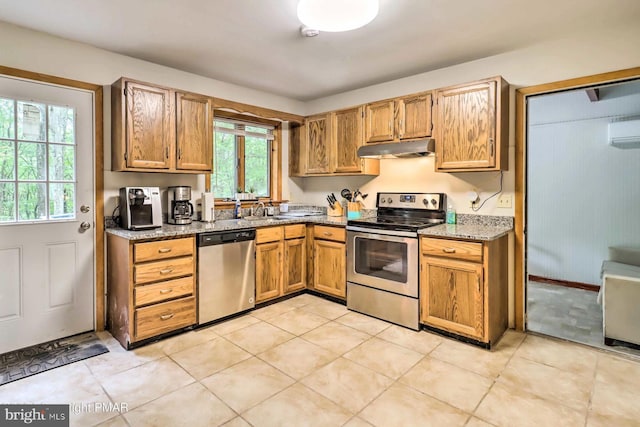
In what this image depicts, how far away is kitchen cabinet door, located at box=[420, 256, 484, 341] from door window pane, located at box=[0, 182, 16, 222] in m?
3.17

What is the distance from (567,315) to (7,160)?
4.95 meters

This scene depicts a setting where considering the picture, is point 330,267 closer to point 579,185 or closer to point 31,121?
point 31,121

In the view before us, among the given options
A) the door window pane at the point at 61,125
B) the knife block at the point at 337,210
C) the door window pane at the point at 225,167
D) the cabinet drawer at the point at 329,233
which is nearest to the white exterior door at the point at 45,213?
the door window pane at the point at 61,125

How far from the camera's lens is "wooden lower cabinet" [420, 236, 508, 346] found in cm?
265

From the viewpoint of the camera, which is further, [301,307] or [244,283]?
[301,307]

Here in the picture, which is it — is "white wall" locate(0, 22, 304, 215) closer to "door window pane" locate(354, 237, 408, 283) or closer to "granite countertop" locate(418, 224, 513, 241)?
"door window pane" locate(354, 237, 408, 283)

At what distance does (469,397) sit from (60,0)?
3.46 m

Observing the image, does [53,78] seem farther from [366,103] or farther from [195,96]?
[366,103]

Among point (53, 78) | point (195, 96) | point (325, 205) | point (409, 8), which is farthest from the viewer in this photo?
point (325, 205)

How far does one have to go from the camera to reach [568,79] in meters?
2.74

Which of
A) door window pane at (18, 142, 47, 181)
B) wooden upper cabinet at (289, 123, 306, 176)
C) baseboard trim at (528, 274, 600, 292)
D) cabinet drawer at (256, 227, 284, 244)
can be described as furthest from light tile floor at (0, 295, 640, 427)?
wooden upper cabinet at (289, 123, 306, 176)

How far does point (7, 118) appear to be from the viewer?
2.53 meters

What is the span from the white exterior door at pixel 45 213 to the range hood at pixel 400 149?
2495mm

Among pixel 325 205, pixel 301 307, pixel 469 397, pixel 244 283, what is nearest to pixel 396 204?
pixel 325 205
